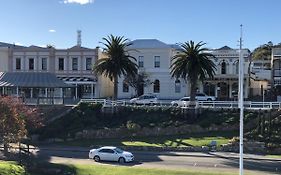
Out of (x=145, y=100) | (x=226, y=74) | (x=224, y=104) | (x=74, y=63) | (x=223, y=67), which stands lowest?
(x=224, y=104)

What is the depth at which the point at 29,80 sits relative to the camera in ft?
216

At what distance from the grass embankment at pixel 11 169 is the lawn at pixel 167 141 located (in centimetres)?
1364

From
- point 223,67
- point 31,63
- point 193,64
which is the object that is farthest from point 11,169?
point 223,67

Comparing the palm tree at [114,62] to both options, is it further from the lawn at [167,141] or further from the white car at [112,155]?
the white car at [112,155]

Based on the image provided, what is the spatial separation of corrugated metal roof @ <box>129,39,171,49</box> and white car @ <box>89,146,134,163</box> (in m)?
36.8

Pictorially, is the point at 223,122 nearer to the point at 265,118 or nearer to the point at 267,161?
the point at 265,118

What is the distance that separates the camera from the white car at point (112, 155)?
4090cm

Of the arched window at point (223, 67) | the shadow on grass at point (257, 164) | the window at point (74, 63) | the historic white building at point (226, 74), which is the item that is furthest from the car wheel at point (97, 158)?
the arched window at point (223, 67)

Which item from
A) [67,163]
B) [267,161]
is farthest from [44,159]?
[267,161]

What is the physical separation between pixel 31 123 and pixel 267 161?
20849 mm

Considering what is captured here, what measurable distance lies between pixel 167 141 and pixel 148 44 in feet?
103

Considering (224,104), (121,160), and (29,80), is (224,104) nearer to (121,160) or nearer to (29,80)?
(121,160)

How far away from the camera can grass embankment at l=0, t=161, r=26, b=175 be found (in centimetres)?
3525

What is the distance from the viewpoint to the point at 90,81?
248 ft
